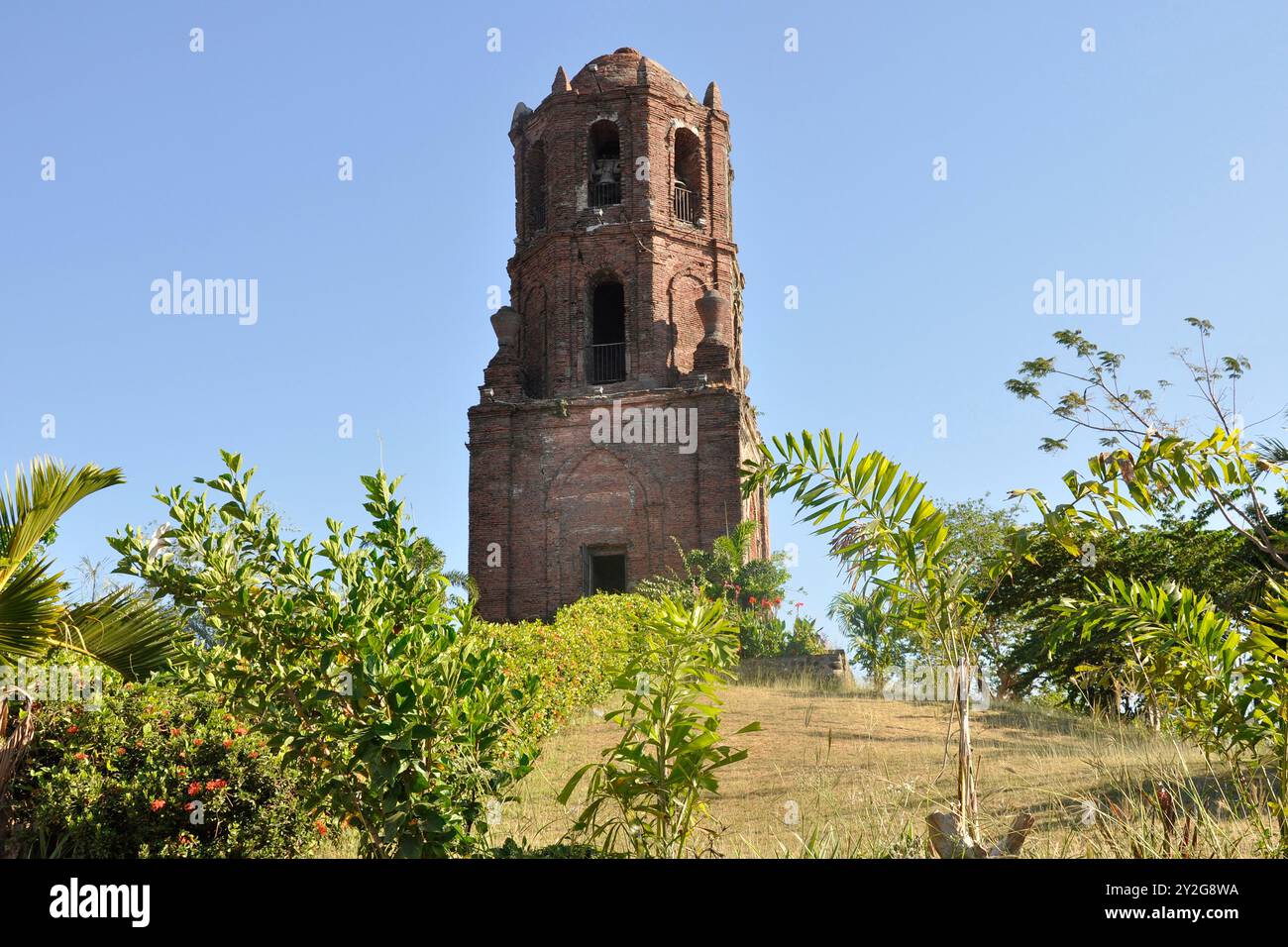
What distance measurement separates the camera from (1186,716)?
5.22 metres

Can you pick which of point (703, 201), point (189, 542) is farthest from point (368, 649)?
point (703, 201)

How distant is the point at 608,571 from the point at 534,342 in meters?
5.58

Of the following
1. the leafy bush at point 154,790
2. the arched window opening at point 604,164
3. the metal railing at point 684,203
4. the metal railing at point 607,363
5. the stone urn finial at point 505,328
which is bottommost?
the leafy bush at point 154,790

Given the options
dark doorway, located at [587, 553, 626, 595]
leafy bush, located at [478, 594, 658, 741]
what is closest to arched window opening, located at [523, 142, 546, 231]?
dark doorway, located at [587, 553, 626, 595]

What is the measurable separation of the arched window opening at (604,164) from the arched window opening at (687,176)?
1.40 m

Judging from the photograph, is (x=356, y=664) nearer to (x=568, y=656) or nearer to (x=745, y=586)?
(x=568, y=656)

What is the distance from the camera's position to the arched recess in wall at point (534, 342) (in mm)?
24047

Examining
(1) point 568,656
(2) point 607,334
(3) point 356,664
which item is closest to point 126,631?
(3) point 356,664

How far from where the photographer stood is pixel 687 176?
2547 cm

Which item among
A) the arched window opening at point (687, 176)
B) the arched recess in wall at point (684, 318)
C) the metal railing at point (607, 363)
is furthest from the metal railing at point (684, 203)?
the metal railing at point (607, 363)

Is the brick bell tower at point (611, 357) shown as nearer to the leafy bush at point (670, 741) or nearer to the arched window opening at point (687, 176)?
the arched window opening at point (687, 176)

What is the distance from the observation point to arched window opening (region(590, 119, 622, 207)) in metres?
24.5

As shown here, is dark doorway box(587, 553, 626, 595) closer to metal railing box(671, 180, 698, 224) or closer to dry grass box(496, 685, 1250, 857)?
metal railing box(671, 180, 698, 224)
